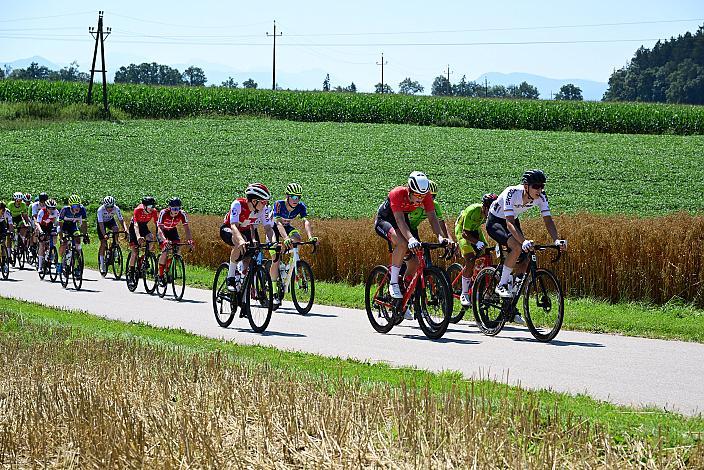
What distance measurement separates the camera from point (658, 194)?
139ft

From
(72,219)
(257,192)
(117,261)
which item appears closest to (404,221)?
(257,192)

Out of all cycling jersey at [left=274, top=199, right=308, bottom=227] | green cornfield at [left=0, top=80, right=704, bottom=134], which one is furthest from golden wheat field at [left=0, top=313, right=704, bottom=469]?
green cornfield at [left=0, top=80, right=704, bottom=134]

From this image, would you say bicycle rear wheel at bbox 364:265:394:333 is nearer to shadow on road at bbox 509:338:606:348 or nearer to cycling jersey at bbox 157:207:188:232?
shadow on road at bbox 509:338:606:348

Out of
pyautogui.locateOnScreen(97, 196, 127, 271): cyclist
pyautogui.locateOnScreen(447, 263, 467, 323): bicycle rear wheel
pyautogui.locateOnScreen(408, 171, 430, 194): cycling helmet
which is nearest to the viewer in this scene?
pyautogui.locateOnScreen(408, 171, 430, 194): cycling helmet

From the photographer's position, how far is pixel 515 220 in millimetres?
14461

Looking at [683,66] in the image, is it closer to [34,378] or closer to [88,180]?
[88,180]

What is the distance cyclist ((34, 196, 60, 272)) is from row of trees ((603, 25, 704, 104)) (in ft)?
378

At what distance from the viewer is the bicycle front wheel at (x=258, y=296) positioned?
15.6 metres

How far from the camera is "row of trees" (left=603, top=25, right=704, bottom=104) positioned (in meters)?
135

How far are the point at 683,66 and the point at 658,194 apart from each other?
349ft

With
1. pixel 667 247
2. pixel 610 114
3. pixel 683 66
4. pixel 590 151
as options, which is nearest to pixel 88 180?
pixel 590 151

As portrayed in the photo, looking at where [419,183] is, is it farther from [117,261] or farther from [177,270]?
[117,261]

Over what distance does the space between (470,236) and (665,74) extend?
453 feet

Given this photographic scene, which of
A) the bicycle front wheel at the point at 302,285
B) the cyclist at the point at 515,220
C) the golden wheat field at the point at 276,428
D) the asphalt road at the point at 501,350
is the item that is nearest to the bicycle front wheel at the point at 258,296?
the asphalt road at the point at 501,350
